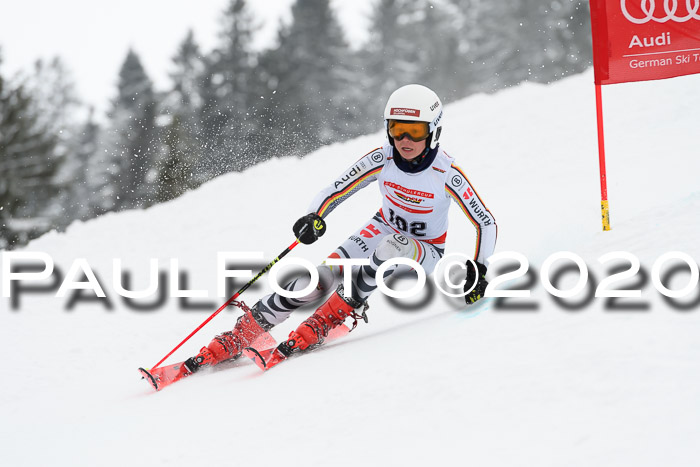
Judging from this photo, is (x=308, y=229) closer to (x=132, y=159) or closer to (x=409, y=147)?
(x=409, y=147)

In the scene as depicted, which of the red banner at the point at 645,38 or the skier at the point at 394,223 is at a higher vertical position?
the red banner at the point at 645,38

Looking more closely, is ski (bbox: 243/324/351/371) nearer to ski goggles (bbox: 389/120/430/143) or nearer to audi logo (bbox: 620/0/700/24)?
ski goggles (bbox: 389/120/430/143)

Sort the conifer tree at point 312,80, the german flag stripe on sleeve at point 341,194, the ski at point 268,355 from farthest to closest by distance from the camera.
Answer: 1. the conifer tree at point 312,80
2. the german flag stripe on sleeve at point 341,194
3. the ski at point 268,355

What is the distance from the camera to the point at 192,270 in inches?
279

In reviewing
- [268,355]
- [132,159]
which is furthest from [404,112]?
[132,159]

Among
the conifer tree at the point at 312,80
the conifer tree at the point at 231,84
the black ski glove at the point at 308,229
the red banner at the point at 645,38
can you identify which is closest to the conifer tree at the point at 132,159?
the conifer tree at the point at 231,84

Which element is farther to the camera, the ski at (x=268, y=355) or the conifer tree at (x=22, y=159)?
the conifer tree at (x=22, y=159)

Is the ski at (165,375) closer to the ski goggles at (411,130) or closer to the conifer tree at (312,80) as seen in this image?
the ski goggles at (411,130)

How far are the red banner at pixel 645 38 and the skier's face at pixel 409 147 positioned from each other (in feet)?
5.66

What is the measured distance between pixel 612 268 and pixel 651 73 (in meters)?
2.07

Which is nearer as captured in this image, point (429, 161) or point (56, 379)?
point (429, 161)

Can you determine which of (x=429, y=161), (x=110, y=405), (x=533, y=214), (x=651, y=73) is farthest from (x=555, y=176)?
(x=110, y=405)

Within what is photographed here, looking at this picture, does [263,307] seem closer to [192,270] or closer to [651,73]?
[192,270]

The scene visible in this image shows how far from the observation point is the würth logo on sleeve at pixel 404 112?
4332mm
